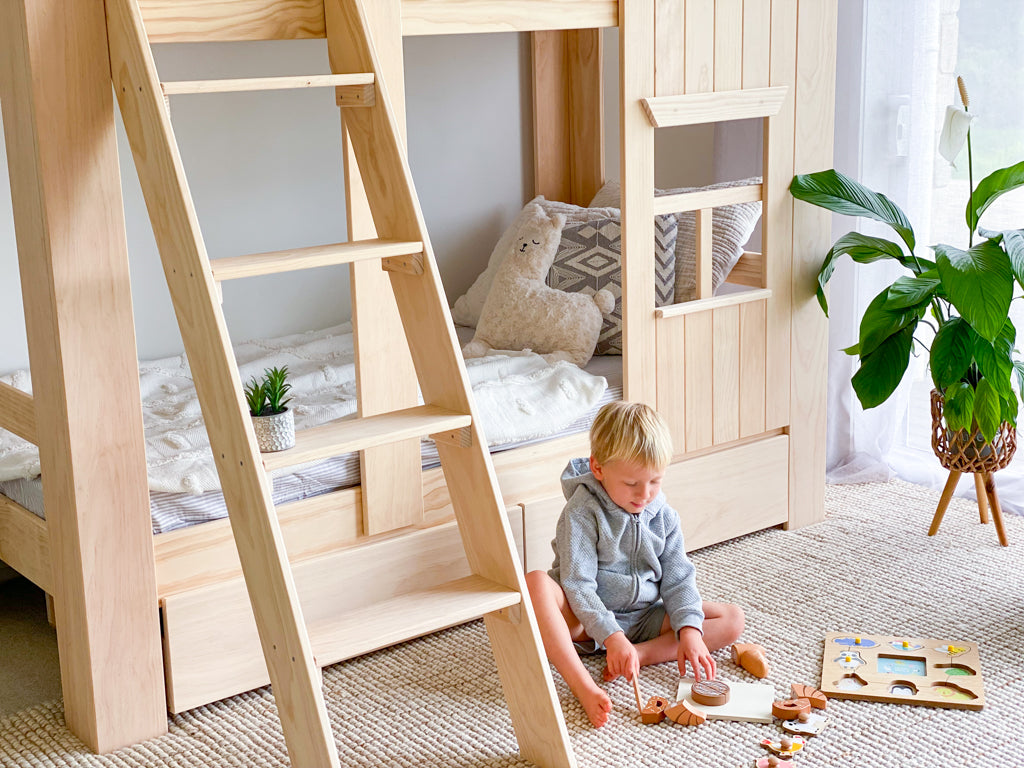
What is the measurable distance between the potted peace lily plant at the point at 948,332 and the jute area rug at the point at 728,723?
311 mm

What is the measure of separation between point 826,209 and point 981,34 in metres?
0.67

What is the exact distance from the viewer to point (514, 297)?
118 inches

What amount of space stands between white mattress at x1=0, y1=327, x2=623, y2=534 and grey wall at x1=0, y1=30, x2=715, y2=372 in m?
0.78

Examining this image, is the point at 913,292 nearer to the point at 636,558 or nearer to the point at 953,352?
the point at 953,352

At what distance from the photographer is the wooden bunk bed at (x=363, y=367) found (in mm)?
1931

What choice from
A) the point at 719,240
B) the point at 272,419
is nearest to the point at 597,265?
the point at 719,240

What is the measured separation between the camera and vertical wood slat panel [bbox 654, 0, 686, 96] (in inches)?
101

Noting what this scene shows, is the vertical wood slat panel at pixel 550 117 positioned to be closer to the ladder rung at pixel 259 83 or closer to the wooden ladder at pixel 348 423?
the wooden ladder at pixel 348 423

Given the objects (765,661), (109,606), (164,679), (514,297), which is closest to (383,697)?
(164,679)

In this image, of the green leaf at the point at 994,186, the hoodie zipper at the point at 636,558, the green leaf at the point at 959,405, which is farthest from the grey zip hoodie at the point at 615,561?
the green leaf at the point at 994,186

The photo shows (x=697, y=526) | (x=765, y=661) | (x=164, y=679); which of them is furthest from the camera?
(x=697, y=526)

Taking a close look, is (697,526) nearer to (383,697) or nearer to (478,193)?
(383,697)

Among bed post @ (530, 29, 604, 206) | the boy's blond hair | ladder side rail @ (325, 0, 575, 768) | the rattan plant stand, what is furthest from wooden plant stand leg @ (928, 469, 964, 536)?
ladder side rail @ (325, 0, 575, 768)

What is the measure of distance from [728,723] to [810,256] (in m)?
1.29
